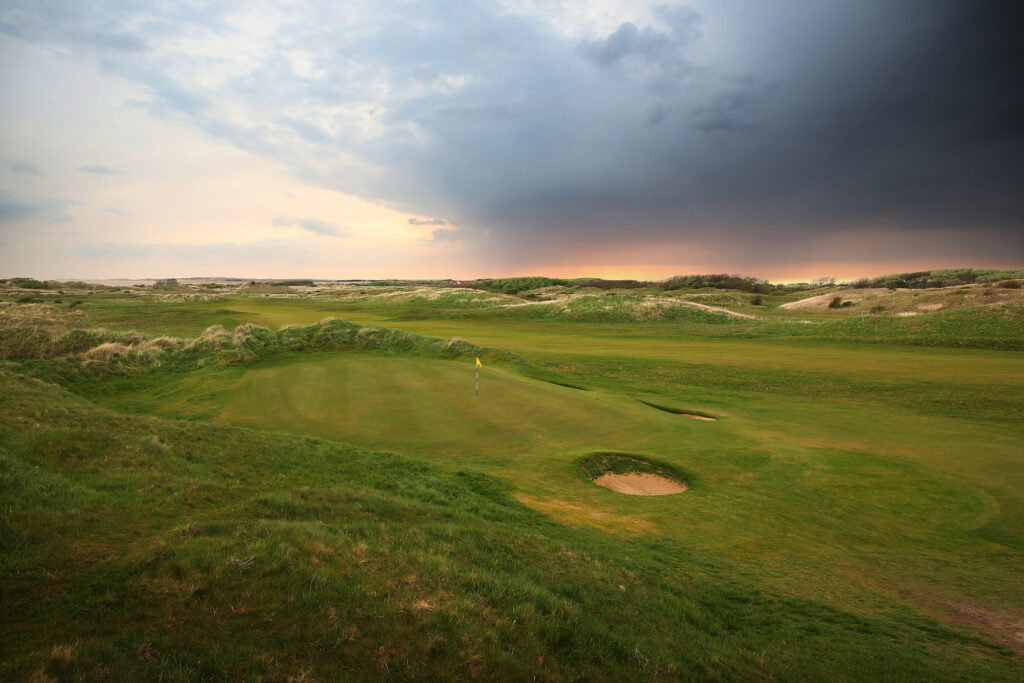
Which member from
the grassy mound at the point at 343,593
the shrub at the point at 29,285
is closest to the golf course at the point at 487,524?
the grassy mound at the point at 343,593

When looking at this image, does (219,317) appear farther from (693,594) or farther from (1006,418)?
(1006,418)

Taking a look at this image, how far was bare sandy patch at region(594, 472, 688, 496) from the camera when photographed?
10.3 meters

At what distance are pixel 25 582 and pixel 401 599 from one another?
297 cm

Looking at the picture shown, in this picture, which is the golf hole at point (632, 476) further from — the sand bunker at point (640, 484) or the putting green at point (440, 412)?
the putting green at point (440, 412)

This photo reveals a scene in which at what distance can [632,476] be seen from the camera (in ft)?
36.4

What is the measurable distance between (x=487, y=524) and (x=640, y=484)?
4.91 metres

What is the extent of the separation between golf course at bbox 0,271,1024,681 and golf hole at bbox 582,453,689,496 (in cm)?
8

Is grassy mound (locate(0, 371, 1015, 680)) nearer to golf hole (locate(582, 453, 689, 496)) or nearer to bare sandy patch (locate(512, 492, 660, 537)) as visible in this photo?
bare sandy patch (locate(512, 492, 660, 537))

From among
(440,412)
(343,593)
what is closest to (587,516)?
(343,593)

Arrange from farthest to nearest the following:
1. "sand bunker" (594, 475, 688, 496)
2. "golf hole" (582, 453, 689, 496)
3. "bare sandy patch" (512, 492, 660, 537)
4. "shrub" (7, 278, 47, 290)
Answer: "shrub" (7, 278, 47, 290) → "golf hole" (582, 453, 689, 496) → "sand bunker" (594, 475, 688, 496) → "bare sandy patch" (512, 492, 660, 537)

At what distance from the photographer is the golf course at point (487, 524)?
12.0 feet

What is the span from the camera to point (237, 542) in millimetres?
4695

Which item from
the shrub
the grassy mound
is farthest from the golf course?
the shrub

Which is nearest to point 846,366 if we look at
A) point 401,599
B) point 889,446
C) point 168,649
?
point 889,446
